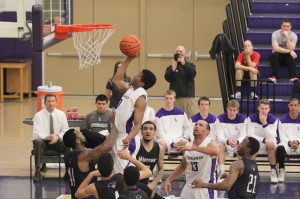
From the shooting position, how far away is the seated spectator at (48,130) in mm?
15078

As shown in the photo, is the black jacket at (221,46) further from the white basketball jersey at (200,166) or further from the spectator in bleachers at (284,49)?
the white basketball jersey at (200,166)

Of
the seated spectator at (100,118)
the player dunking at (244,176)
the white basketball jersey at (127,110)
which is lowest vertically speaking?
the player dunking at (244,176)

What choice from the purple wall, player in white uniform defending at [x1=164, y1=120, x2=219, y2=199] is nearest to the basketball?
player in white uniform defending at [x1=164, y1=120, x2=219, y2=199]

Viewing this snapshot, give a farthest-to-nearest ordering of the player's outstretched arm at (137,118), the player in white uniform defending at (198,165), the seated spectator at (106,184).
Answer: the player in white uniform defending at (198,165), the player's outstretched arm at (137,118), the seated spectator at (106,184)

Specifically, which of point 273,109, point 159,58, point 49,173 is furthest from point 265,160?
point 159,58

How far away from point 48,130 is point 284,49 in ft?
15.7

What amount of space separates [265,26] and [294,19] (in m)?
0.59

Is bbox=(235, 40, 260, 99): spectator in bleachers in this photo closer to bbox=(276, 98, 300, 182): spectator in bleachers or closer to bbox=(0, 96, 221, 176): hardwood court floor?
bbox=(276, 98, 300, 182): spectator in bleachers

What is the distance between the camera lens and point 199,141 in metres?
11.7

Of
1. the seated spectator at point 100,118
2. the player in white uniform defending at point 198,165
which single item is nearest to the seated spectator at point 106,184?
the player in white uniform defending at point 198,165

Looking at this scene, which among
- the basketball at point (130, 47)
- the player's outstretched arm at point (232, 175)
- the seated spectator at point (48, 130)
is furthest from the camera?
the seated spectator at point (48, 130)

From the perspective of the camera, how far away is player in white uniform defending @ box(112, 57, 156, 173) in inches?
436

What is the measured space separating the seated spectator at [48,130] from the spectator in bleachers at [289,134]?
11.3 ft

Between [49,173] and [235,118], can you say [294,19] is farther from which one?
[49,173]
